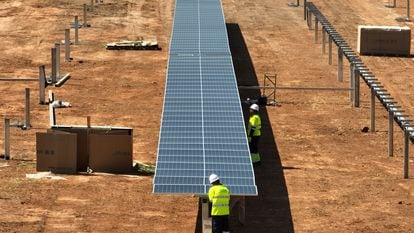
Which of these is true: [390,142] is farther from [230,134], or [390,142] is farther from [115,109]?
[115,109]

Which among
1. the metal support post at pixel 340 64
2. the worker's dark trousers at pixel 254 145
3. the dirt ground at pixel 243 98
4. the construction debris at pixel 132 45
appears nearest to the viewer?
the dirt ground at pixel 243 98

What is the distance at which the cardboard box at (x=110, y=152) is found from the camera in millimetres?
28078

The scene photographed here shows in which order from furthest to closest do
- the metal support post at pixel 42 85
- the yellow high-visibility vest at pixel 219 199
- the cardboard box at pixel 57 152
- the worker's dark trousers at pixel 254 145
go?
the metal support post at pixel 42 85, the worker's dark trousers at pixel 254 145, the cardboard box at pixel 57 152, the yellow high-visibility vest at pixel 219 199

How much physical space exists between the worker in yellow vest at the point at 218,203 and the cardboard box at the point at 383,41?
27.2 metres

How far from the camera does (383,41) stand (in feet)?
158

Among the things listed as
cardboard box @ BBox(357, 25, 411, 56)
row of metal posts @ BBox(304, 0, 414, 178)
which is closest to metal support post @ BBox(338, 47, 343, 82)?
row of metal posts @ BBox(304, 0, 414, 178)

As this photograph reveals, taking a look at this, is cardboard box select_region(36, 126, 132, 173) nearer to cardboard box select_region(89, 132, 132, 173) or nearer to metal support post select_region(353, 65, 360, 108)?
cardboard box select_region(89, 132, 132, 173)

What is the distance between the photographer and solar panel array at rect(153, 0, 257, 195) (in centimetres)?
2327

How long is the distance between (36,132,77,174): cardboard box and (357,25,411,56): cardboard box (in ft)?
75.8

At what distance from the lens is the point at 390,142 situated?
31500mm

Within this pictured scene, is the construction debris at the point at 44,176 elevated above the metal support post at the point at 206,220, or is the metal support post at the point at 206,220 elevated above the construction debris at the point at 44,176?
the metal support post at the point at 206,220

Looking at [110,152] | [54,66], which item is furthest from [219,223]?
[54,66]

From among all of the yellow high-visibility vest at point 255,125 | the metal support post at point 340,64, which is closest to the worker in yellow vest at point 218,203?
the yellow high-visibility vest at point 255,125

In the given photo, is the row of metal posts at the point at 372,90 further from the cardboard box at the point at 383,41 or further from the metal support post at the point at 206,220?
the metal support post at the point at 206,220
